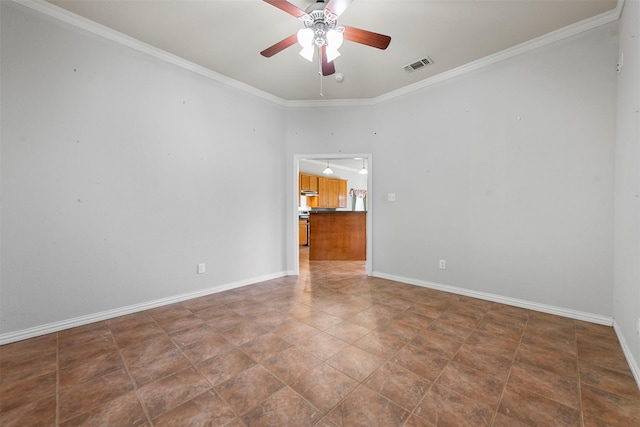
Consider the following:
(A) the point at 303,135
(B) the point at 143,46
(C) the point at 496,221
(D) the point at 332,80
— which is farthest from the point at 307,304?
(B) the point at 143,46

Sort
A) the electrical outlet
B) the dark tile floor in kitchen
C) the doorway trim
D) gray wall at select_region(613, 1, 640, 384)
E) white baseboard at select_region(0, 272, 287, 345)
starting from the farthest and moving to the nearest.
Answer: the doorway trim
the electrical outlet
white baseboard at select_region(0, 272, 287, 345)
gray wall at select_region(613, 1, 640, 384)
the dark tile floor in kitchen

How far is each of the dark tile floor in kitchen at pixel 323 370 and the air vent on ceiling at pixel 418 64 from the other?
2.95m

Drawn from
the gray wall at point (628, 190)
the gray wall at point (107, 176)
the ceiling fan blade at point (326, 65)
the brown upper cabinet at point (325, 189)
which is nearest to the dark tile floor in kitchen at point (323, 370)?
the gray wall at point (628, 190)

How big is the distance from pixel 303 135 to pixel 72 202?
3.02m

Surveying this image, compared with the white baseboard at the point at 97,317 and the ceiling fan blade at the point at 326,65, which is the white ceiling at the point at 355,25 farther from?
the white baseboard at the point at 97,317

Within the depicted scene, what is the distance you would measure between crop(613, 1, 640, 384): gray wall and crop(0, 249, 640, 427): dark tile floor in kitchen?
29 cm

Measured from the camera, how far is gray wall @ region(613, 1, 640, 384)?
1729 millimetres

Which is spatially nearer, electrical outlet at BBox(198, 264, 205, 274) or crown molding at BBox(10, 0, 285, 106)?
crown molding at BBox(10, 0, 285, 106)

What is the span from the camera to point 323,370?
1.73 meters

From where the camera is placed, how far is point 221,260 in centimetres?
346

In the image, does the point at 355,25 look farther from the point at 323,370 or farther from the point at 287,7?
the point at 323,370

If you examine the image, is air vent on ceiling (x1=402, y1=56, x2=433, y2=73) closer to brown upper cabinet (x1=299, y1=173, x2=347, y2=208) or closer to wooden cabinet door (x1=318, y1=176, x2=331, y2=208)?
brown upper cabinet (x1=299, y1=173, x2=347, y2=208)

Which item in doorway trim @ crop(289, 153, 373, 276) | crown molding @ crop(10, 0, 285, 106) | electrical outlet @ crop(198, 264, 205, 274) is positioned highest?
crown molding @ crop(10, 0, 285, 106)

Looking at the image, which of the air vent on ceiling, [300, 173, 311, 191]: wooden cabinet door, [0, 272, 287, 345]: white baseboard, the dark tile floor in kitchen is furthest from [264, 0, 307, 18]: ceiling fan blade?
[300, 173, 311, 191]: wooden cabinet door
